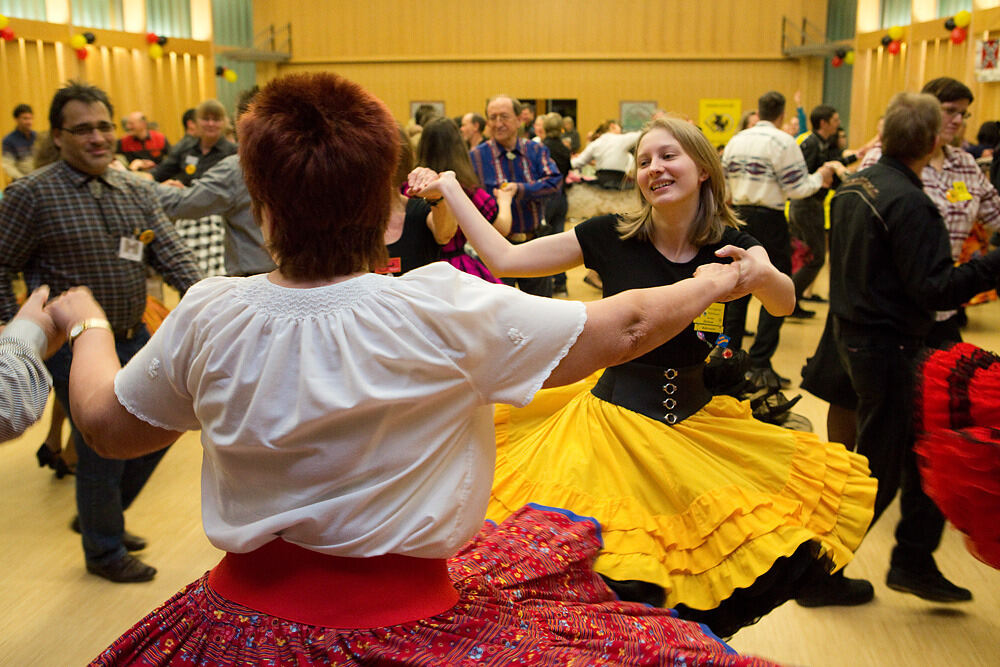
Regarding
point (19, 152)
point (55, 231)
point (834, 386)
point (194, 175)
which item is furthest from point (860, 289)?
point (19, 152)

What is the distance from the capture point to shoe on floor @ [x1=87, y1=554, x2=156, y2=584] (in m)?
3.39

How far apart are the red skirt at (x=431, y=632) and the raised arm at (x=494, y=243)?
101 centimetres

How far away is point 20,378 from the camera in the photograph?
1.56 metres

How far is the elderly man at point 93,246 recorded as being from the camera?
3070mm

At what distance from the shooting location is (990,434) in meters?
1.61

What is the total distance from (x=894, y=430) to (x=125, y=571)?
2867 millimetres

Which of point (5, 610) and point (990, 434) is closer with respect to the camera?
point (990, 434)

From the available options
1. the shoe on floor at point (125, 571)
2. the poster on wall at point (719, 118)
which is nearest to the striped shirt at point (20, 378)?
the shoe on floor at point (125, 571)

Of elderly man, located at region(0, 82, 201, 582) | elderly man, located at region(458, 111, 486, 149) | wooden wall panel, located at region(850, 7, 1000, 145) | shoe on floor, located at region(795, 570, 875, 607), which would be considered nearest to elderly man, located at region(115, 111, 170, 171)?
elderly man, located at region(458, 111, 486, 149)

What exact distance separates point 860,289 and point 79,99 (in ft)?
9.15

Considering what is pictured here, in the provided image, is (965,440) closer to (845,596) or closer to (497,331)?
(497,331)

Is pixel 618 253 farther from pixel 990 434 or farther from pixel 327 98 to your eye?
pixel 327 98

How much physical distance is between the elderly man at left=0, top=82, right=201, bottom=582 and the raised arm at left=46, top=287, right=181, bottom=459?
1663mm

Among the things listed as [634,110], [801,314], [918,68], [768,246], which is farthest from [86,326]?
[634,110]
